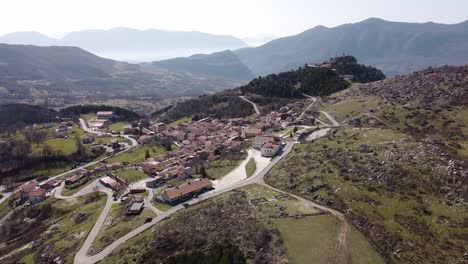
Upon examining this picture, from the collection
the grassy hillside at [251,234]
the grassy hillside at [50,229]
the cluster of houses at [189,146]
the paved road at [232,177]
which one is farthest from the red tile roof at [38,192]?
the grassy hillside at [251,234]

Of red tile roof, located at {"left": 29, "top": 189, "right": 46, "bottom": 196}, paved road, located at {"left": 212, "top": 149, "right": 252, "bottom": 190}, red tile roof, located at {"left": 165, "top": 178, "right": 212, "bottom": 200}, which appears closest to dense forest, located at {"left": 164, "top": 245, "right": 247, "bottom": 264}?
red tile roof, located at {"left": 165, "top": 178, "right": 212, "bottom": 200}

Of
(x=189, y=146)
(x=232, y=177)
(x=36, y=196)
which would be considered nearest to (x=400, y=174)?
(x=232, y=177)

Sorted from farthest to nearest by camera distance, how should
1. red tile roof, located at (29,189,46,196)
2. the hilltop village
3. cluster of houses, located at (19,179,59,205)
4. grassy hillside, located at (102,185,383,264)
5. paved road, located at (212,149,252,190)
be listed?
red tile roof, located at (29,189,46,196), cluster of houses, located at (19,179,59,205), the hilltop village, paved road, located at (212,149,252,190), grassy hillside, located at (102,185,383,264)

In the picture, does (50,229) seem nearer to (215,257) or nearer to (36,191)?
(36,191)

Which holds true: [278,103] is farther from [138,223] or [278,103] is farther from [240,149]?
[138,223]

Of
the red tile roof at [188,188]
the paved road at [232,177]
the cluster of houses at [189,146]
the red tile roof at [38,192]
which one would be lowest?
the red tile roof at [38,192]

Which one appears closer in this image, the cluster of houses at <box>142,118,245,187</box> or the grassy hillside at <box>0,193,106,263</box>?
the grassy hillside at <box>0,193,106,263</box>

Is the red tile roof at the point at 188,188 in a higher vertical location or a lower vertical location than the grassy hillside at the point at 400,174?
lower

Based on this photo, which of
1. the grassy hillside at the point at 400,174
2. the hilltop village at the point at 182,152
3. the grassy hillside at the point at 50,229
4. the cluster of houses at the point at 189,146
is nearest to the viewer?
the grassy hillside at the point at 400,174

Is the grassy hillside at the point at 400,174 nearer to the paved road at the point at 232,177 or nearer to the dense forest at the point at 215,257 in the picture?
the paved road at the point at 232,177

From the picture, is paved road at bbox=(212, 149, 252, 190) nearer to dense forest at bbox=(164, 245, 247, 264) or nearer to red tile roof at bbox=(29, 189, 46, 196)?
dense forest at bbox=(164, 245, 247, 264)

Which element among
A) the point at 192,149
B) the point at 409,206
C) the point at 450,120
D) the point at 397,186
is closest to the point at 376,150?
the point at 397,186
